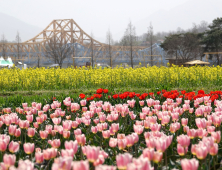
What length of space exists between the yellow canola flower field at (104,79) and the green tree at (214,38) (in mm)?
28681

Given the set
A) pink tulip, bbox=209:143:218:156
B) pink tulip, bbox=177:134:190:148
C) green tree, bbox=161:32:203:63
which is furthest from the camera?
green tree, bbox=161:32:203:63

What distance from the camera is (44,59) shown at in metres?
56.0

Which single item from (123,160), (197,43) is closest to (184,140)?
(123,160)

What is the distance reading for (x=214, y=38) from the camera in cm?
3697

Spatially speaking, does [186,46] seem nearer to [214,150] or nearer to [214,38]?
[214,38]

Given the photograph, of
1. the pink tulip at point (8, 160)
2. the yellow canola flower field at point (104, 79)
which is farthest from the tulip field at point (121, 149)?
the yellow canola flower field at point (104, 79)

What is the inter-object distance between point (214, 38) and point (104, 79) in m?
31.4

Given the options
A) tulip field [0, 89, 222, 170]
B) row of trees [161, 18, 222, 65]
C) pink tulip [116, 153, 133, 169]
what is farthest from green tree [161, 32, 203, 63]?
pink tulip [116, 153, 133, 169]

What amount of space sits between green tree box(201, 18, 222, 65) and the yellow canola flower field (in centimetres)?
2868

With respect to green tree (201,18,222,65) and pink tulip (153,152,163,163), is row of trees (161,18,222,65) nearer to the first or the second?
green tree (201,18,222,65)

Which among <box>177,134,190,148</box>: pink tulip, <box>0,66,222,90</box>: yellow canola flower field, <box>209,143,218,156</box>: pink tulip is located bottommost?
<box>209,143,218,156</box>: pink tulip

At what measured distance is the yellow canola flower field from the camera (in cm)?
1002

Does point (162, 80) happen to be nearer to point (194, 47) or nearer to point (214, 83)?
point (214, 83)

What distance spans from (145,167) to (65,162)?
39cm
